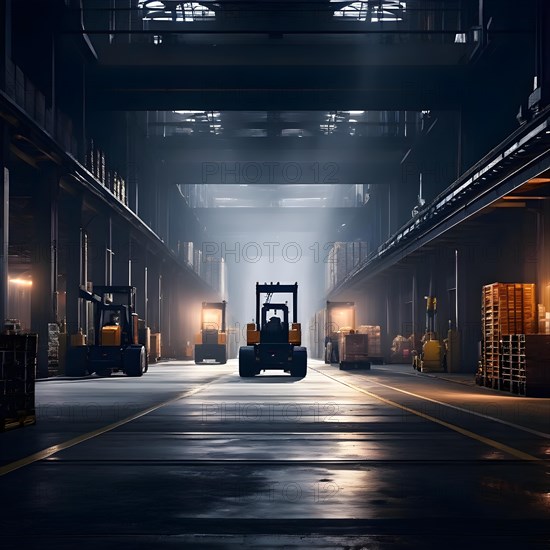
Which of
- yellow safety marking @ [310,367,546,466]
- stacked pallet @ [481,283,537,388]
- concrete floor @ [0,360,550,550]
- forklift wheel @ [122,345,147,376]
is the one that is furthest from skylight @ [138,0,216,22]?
concrete floor @ [0,360,550,550]

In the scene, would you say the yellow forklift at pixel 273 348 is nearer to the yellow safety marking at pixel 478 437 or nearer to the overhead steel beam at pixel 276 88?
the overhead steel beam at pixel 276 88

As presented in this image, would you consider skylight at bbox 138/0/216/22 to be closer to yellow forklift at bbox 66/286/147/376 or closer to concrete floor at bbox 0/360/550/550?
yellow forklift at bbox 66/286/147/376

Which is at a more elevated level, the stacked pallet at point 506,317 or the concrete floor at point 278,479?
the stacked pallet at point 506,317

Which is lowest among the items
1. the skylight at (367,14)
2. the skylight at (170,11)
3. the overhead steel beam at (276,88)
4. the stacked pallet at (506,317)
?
the stacked pallet at (506,317)

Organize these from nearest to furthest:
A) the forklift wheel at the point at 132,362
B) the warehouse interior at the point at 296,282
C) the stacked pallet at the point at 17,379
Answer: the warehouse interior at the point at 296,282 < the stacked pallet at the point at 17,379 < the forklift wheel at the point at 132,362

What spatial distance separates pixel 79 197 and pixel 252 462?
28.9 meters

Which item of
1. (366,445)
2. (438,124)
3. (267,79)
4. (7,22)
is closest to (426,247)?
(438,124)

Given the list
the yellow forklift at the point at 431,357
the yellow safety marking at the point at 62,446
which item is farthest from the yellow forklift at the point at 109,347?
the yellow safety marking at the point at 62,446

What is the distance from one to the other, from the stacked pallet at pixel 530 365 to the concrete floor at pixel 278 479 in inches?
204

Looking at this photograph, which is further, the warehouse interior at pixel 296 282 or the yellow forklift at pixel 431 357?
the yellow forklift at pixel 431 357

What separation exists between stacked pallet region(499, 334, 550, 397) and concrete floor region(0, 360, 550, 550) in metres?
5.19

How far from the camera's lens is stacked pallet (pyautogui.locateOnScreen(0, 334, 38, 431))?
43.2 ft

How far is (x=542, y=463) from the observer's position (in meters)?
9.19

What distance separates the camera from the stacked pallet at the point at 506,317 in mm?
25109
